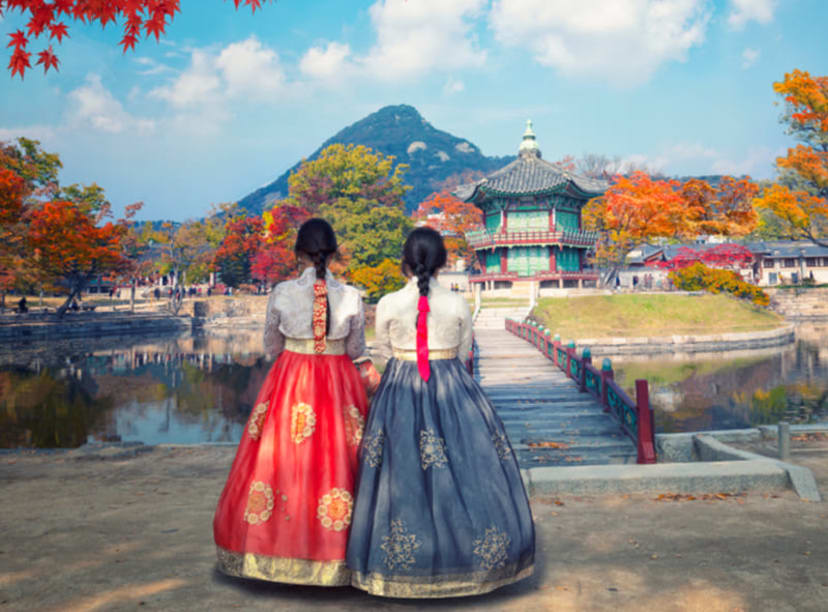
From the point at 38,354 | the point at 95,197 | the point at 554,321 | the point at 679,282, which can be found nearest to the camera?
the point at 38,354

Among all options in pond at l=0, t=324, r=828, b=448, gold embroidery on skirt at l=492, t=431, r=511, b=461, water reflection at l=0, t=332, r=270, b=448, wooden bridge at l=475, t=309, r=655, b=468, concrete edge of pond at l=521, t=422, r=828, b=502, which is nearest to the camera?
gold embroidery on skirt at l=492, t=431, r=511, b=461

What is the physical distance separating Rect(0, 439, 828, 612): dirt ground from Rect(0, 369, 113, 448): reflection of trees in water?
5.79 metres

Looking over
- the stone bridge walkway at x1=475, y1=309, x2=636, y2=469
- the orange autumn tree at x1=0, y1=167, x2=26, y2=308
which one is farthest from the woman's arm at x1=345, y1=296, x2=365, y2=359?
the orange autumn tree at x1=0, y1=167, x2=26, y2=308

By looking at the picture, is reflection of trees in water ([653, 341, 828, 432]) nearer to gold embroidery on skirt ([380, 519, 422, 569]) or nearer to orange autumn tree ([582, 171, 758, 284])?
gold embroidery on skirt ([380, 519, 422, 569])

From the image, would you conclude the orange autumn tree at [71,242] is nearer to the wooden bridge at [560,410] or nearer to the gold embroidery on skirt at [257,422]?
the wooden bridge at [560,410]

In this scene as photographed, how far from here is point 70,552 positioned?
387 centimetres

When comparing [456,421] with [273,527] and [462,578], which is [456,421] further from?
[273,527]

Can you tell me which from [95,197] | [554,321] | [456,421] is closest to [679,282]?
[554,321]

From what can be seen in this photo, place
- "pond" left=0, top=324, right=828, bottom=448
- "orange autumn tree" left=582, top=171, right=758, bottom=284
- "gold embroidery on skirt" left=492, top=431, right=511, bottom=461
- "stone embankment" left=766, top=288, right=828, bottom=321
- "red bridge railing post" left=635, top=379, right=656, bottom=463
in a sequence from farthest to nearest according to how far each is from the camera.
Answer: "stone embankment" left=766, top=288, right=828, bottom=321 → "orange autumn tree" left=582, top=171, right=758, bottom=284 → "pond" left=0, top=324, right=828, bottom=448 → "red bridge railing post" left=635, top=379, right=656, bottom=463 → "gold embroidery on skirt" left=492, top=431, right=511, bottom=461

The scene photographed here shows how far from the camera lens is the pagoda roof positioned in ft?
119

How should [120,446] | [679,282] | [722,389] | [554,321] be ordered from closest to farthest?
[120,446]
[722,389]
[554,321]
[679,282]

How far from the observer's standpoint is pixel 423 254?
3.39 metres

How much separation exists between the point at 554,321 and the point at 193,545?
949 inches

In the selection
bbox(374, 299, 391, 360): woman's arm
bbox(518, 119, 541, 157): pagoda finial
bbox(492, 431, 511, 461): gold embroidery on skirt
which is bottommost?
bbox(492, 431, 511, 461): gold embroidery on skirt
